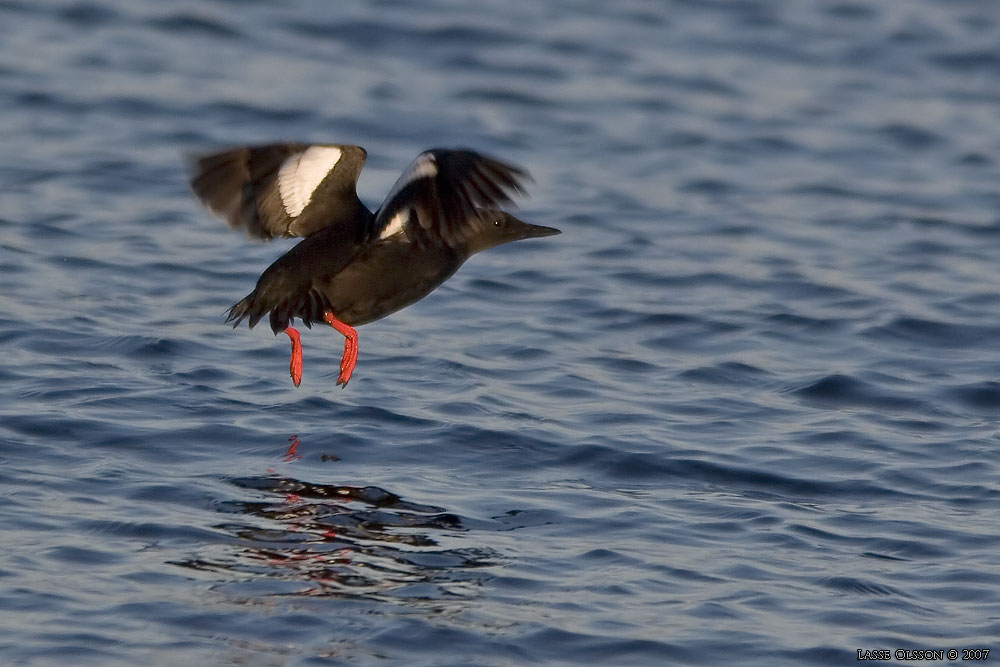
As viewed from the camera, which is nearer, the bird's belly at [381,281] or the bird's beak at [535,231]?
the bird's belly at [381,281]

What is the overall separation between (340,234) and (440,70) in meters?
6.53

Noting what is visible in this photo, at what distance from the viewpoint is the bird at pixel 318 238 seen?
21.4 feet

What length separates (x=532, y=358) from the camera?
786 cm

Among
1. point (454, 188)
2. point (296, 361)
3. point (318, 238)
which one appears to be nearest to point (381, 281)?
point (318, 238)

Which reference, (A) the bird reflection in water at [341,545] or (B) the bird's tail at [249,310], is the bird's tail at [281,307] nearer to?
(B) the bird's tail at [249,310]

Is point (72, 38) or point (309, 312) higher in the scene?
point (72, 38)

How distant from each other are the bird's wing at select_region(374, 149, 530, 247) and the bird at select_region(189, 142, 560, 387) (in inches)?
15.7

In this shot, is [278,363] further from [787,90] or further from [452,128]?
[787,90]

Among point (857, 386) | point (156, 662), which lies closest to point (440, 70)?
point (857, 386)

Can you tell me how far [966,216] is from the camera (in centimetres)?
1048

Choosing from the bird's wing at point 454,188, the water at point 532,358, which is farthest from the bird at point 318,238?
the water at point 532,358

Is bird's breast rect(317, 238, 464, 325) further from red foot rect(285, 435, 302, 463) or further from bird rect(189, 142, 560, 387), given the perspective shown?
red foot rect(285, 435, 302, 463)

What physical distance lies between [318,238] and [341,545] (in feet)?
5.55

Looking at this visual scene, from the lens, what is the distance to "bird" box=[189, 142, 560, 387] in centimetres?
651
